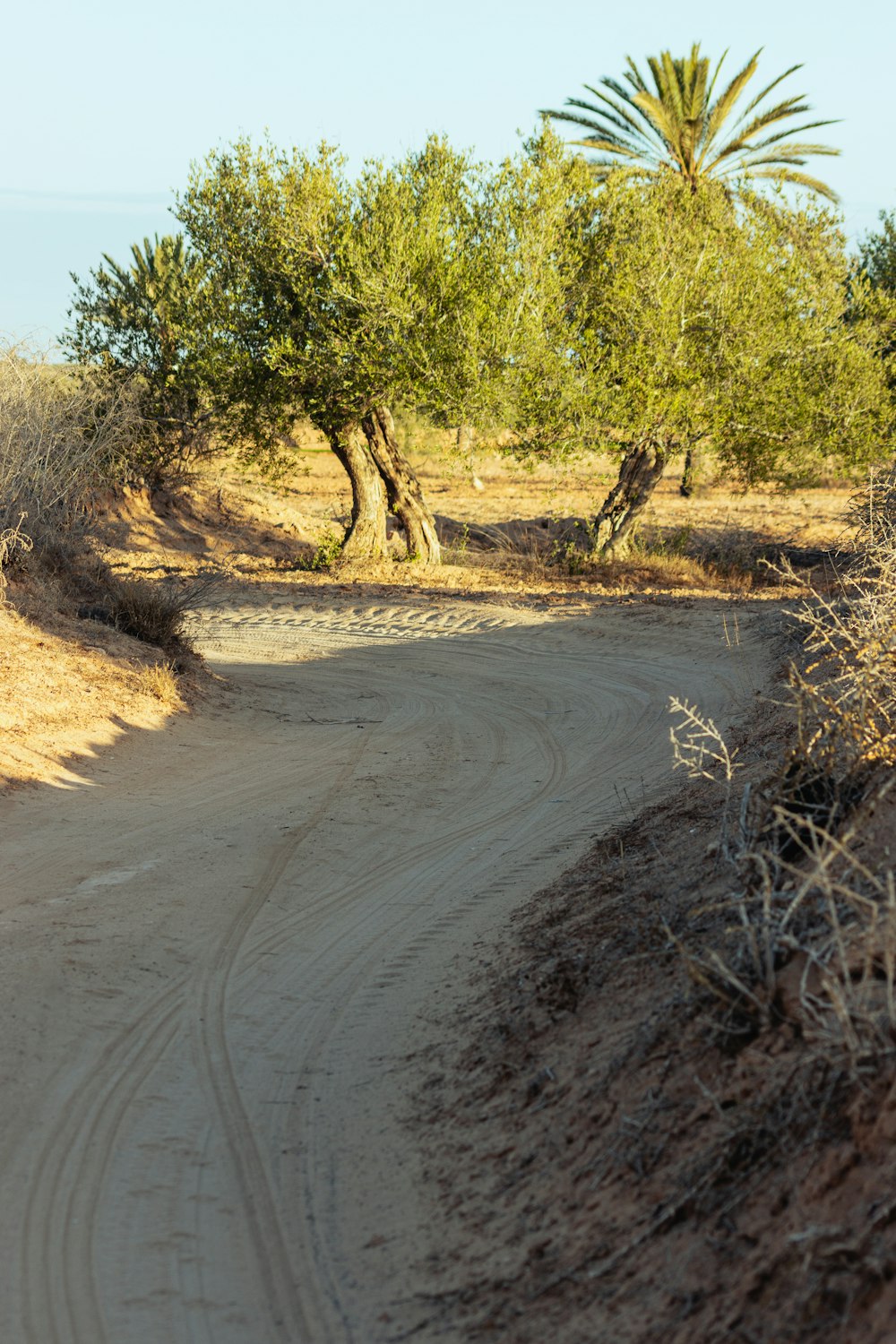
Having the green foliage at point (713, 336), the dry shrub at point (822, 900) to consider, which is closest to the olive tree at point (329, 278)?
the green foliage at point (713, 336)

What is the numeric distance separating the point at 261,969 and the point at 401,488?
1458cm

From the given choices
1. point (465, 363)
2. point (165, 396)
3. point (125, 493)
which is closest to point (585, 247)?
point (465, 363)

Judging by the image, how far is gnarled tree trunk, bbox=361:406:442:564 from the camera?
1897cm

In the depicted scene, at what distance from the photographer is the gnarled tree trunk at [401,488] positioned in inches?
747

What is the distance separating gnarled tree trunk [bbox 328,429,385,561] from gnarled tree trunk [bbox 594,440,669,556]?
3835 millimetres

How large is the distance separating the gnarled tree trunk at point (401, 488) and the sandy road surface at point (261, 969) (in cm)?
787

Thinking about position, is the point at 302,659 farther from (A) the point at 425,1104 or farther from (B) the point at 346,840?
(A) the point at 425,1104

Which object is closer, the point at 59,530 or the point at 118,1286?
the point at 118,1286

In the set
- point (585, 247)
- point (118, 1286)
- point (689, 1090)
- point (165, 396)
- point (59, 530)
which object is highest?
point (585, 247)

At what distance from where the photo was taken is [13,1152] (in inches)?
160

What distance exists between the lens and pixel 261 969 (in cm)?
557

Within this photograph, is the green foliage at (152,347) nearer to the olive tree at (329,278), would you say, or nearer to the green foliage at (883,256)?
the olive tree at (329,278)

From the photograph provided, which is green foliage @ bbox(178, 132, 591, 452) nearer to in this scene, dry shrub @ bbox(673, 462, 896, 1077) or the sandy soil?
the sandy soil

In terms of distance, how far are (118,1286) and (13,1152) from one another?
34.5 inches
